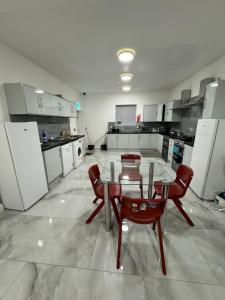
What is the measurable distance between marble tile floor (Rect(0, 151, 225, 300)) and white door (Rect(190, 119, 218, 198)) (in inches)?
20.3

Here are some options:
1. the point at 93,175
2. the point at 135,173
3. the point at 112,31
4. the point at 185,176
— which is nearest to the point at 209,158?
the point at 185,176

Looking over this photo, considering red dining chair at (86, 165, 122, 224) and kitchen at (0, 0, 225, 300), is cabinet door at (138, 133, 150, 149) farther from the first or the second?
red dining chair at (86, 165, 122, 224)

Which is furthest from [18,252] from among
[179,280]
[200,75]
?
[200,75]

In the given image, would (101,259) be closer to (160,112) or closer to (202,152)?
(202,152)

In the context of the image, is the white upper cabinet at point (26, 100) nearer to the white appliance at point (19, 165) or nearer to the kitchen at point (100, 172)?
the kitchen at point (100, 172)

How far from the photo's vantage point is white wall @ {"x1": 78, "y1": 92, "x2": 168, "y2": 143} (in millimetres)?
5914

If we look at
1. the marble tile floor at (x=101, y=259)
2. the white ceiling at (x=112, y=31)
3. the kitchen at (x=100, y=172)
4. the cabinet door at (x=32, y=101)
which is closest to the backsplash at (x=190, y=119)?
the kitchen at (x=100, y=172)

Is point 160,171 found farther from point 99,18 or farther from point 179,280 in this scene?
point 99,18

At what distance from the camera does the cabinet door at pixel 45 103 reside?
108 inches

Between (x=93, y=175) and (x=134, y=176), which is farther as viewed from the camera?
(x=134, y=176)

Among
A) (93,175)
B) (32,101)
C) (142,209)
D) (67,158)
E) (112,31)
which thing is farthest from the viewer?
(67,158)

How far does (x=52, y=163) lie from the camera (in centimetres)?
283

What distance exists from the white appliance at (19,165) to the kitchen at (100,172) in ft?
0.06

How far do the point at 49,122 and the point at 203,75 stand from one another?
416 cm
